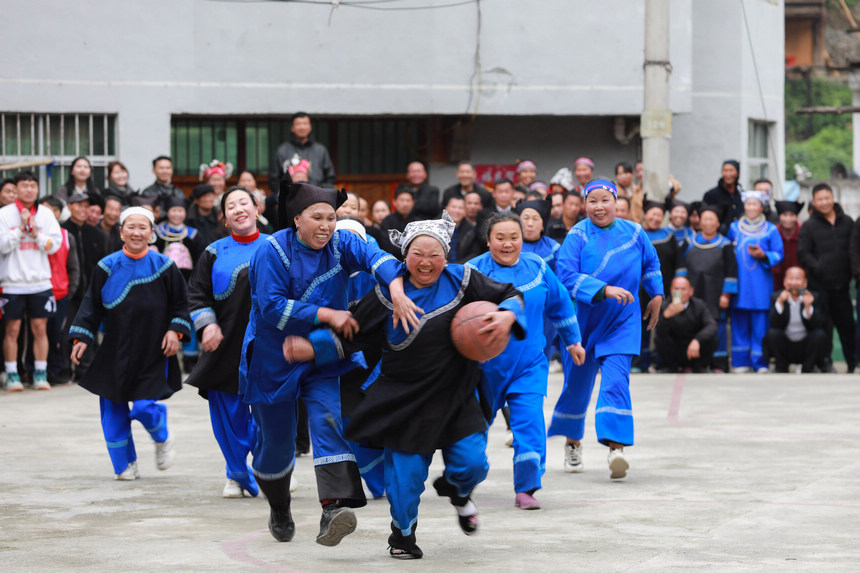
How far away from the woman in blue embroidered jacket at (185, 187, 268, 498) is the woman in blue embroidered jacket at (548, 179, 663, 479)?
7.27ft

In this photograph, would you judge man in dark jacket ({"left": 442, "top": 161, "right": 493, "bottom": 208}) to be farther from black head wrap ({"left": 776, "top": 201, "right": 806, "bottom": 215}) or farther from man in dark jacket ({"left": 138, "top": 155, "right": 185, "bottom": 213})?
black head wrap ({"left": 776, "top": 201, "right": 806, "bottom": 215})

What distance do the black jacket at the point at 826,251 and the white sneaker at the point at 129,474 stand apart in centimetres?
956

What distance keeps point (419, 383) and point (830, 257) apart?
35.8 feet

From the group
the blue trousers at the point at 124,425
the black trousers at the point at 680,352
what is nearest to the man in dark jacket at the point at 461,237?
the black trousers at the point at 680,352

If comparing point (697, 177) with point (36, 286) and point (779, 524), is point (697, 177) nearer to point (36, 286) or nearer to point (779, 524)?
point (36, 286)

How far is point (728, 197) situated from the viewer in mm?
17672

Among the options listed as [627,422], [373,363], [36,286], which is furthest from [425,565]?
[36,286]

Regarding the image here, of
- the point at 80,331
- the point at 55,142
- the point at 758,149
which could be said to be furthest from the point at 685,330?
the point at 80,331

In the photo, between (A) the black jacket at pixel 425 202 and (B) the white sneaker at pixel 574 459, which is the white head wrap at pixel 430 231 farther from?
(A) the black jacket at pixel 425 202

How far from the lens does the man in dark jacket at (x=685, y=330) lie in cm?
1627

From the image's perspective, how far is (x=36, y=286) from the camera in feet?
48.2

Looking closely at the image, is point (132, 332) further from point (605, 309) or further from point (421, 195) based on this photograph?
point (421, 195)

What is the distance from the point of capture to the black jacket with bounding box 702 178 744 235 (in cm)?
1747

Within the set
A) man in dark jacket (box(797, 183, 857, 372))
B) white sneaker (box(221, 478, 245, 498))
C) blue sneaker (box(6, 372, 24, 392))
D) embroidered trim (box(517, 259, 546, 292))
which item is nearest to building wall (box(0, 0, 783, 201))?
man in dark jacket (box(797, 183, 857, 372))
